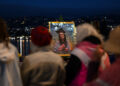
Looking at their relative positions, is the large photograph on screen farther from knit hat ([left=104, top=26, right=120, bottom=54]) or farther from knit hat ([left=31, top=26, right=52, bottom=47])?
knit hat ([left=104, top=26, right=120, bottom=54])

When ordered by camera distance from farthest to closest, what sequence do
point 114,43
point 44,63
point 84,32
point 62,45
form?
point 62,45
point 84,32
point 44,63
point 114,43

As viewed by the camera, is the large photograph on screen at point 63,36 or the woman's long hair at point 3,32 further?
the large photograph on screen at point 63,36

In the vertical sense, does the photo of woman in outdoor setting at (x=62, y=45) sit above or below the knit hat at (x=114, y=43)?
below

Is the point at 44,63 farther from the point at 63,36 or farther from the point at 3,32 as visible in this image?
the point at 63,36

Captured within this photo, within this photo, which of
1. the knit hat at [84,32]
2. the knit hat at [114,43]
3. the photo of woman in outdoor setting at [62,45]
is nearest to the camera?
the knit hat at [114,43]

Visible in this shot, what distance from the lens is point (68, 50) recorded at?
639cm

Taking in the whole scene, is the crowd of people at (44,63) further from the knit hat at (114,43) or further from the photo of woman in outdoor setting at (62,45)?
the photo of woman in outdoor setting at (62,45)

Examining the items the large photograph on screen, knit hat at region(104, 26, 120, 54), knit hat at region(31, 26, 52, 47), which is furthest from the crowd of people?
the large photograph on screen

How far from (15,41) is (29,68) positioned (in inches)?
202

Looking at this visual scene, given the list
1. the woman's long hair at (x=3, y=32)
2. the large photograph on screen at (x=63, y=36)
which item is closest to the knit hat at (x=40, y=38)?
the woman's long hair at (x=3, y=32)

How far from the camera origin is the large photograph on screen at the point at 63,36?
20.7 feet

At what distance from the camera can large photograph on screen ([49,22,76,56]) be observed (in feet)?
20.7

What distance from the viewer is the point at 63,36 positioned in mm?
6434

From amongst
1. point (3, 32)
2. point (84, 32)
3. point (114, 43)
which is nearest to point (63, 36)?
point (84, 32)
